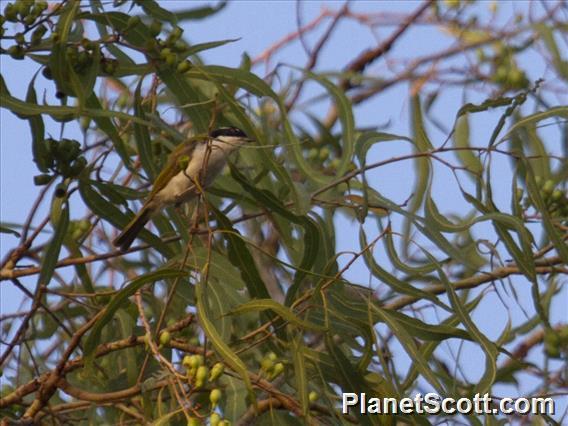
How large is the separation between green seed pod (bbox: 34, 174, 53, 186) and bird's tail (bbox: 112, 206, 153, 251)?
17.2 inches

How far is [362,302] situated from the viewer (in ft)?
13.1

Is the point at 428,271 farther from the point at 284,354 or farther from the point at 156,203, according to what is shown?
the point at 156,203

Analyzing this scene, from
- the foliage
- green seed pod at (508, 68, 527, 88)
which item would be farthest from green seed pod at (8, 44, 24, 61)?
green seed pod at (508, 68, 527, 88)

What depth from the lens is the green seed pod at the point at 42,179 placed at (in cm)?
394

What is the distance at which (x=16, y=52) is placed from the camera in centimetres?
386

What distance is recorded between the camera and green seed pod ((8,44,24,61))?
3.85 metres

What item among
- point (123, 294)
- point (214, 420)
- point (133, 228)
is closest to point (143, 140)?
point (133, 228)

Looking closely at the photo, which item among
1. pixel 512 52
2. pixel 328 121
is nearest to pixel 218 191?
pixel 512 52

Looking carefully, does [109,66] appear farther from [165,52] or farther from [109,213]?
[109,213]

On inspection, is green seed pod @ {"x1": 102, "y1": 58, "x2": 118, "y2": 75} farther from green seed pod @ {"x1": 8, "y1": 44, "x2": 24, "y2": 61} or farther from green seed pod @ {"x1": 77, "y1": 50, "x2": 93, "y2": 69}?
green seed pod @ {"x1": 8, "y1": 44, "x2": 24, "y2": 61}

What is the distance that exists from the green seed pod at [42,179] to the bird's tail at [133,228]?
436 mm

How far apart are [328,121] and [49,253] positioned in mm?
3250

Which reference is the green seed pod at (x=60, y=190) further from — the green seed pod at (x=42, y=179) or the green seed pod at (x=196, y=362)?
the green seed pod at (x=196, y=362)

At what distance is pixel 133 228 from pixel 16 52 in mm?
765
